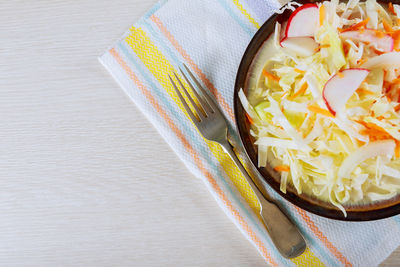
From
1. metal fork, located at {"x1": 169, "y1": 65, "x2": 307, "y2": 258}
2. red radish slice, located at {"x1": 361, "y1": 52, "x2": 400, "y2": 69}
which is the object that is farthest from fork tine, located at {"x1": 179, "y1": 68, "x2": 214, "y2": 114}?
red radish slice, located at {"x1": 361, "y1": 52, "x2": 400, "y2": 69}

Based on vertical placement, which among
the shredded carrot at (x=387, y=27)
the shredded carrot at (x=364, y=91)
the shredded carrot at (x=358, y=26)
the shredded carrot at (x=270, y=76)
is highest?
the shredded carrot at (x=270, y=76)

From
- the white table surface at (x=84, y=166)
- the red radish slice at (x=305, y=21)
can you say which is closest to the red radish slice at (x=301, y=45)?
the red radish slice at (x=305, y=21)

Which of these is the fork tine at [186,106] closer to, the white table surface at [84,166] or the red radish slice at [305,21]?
the white table surface at [84,166]

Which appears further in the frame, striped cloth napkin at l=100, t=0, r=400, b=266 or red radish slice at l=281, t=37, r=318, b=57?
striped cloth napkin at l=100, t=0, r=400, b=266

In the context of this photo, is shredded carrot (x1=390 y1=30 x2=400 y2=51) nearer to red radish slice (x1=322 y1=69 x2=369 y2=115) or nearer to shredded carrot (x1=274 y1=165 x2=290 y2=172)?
red radish slice (x1=322 y1=69 x2=369 y2=115)

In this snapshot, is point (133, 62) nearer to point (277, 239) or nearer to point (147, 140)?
point (147, 140)

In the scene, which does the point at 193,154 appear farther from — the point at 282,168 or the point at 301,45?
the point at 301,45

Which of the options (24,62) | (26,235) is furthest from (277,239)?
(24,62)
